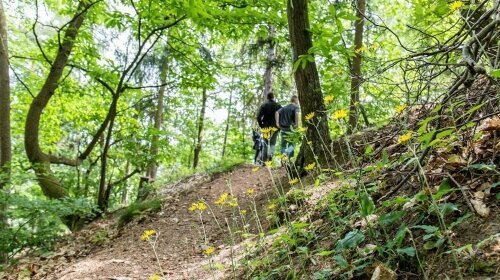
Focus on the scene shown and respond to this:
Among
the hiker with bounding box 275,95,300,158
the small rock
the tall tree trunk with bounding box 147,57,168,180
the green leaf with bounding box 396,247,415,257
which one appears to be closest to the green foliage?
the tall tree trunk with bounding box 147,57,168,180

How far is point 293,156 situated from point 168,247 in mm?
3783

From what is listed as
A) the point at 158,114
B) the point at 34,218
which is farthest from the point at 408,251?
the point at 158,114

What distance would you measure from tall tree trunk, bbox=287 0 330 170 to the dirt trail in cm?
96

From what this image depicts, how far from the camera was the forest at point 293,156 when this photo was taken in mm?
1717

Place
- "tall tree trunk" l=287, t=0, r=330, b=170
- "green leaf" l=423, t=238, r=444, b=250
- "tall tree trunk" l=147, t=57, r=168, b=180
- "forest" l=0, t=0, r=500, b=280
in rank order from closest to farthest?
"green leaf" l=423, t=238, r=444, b=250 < "forest" l=0, t=0, r=500, b=280 < "tall tree trunk" l=287, t=0, r=330, b=170 < "tall tree trunk" l=147, t=57, r=168, b=180

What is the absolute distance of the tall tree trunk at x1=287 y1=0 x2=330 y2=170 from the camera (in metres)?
4.60

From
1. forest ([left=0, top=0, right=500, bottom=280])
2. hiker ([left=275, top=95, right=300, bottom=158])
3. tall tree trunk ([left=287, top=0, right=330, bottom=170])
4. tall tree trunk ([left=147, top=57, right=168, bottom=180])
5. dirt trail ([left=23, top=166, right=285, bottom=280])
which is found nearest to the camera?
forest ([left=0, top=0, right=500, bottom=280])

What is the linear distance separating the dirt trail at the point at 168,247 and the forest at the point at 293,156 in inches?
1.4

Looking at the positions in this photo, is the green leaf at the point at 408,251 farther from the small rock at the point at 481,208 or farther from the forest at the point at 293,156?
the small rock at the point at 481,208

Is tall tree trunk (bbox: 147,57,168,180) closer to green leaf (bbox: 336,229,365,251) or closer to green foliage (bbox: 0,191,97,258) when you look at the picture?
green foliage (bbox: 0,191,97,258)

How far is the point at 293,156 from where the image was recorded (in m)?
7.80

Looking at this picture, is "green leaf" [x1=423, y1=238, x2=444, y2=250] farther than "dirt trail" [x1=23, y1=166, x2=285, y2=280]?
No

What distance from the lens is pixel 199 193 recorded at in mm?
7227

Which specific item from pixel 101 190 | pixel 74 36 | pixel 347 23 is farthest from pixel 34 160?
pixel 347 23
